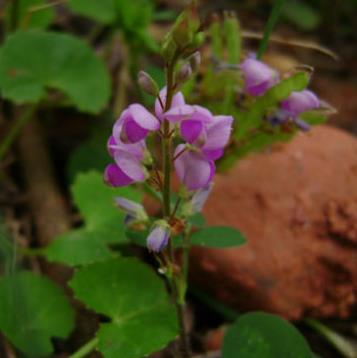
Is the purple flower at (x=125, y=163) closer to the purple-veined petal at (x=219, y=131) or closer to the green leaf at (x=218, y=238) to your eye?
the purple-veined petal at (x=219, y=131)

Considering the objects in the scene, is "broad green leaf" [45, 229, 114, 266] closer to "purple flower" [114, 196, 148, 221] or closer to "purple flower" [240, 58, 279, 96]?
"purple flower" [114, 196, 148, 221]

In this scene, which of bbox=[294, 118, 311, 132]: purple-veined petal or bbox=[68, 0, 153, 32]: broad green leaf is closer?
bbox=[294, 118, 311, 132]: purple-veined petal

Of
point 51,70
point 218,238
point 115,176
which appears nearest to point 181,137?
point 115,176

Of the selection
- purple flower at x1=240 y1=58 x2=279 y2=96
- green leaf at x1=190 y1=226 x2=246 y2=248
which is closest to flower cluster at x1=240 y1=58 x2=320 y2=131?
purple flower at x1=240 y1=58 x2=279 y2=96

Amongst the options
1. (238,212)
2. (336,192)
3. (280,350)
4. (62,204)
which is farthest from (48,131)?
(280,350)

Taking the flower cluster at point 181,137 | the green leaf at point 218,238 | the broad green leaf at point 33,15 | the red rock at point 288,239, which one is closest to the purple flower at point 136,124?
the flower cluster at point 181,137

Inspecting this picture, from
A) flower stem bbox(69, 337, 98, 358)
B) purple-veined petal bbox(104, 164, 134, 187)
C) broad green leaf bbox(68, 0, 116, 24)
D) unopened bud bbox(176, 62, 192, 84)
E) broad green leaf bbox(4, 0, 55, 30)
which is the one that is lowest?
flower stem bbox(69, 337, 98, 358)

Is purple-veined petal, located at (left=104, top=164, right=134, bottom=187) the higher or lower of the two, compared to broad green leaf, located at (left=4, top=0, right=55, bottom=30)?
higher

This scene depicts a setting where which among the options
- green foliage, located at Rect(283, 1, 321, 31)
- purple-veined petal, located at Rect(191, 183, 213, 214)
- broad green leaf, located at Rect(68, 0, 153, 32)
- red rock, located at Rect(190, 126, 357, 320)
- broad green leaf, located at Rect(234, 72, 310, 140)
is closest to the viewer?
purple-veined petal, located at Rect(191, 183, 213, 214)

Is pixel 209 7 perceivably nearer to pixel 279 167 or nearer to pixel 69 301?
pixel 279 167
